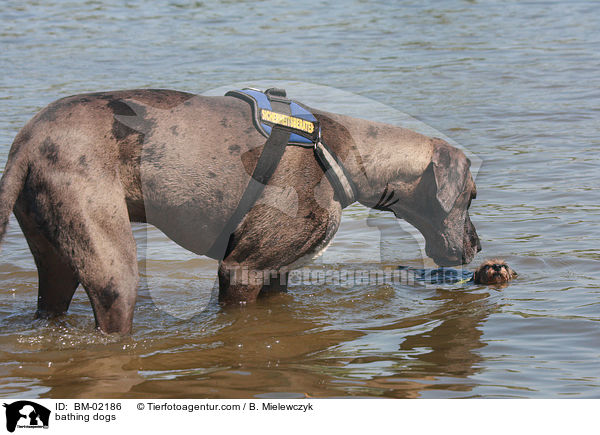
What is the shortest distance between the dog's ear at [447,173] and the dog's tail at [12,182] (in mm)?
2807

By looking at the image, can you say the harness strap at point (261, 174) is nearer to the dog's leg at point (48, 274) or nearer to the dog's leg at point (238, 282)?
the dog's leg at point (238, 282)

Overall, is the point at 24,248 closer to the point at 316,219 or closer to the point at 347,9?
the point at 316,219

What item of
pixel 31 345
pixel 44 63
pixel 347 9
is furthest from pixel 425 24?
pixel 31 345

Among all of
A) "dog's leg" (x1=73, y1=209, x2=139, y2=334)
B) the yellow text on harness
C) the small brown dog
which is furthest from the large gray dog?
the small brown dog

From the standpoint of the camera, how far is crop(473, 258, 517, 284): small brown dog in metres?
6.38

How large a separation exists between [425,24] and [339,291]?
39.0ft

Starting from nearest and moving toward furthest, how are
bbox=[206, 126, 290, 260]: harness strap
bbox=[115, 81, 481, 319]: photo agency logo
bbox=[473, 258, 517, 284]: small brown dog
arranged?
bbox=[115, 81, 481, 319]: photo agency logo → bbox=[206, 126, 290, 260]: harness strap → bbox=[473, 258, 517, 284]: small brown dog

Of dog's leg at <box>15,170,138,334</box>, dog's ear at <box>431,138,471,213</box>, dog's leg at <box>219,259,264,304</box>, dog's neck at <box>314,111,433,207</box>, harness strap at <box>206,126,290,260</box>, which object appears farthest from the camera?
dog's ear at <box>431,138,471,213</box>

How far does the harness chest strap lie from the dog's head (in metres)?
0.74

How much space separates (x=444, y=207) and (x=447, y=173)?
0.24 meters

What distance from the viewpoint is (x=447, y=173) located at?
6.07 meters

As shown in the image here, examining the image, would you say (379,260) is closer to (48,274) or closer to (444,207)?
(444,207)

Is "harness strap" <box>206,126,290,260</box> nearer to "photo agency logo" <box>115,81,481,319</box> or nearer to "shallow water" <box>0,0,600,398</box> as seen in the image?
"photo agency logo" <box>115,81,481,319</box>
